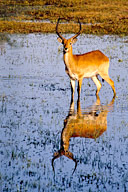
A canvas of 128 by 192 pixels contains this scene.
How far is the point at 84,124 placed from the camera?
1016 cm

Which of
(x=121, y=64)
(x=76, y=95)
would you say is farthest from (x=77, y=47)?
(x=76, y=95)

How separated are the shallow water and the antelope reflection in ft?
0.07

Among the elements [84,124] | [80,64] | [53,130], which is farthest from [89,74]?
[53,130]

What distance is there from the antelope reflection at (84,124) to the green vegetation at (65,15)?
14.8 meters

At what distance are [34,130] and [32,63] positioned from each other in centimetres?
827

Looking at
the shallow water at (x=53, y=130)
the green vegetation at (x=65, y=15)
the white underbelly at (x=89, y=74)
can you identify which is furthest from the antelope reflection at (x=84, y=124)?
the green vegetation at (x=65, y=15)

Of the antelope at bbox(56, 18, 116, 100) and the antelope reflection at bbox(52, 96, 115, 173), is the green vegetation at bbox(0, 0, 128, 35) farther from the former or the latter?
the antelope reflection at bbox(52, 96, 115, 173)

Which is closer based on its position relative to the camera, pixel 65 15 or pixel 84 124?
pixel 84 124

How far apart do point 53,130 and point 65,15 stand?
916 inches

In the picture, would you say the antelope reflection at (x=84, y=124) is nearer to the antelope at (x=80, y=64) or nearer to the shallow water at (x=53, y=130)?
the shallow water at (x=53, y=130)

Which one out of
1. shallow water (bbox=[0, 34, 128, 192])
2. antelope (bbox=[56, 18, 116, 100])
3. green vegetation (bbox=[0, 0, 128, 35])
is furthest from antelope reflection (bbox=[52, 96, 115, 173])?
green vegetation (bbox=[0, 0, 128, 35])

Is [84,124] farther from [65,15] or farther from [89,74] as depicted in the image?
[65,15]

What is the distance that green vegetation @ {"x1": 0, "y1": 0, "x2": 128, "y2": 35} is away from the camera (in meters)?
27.1

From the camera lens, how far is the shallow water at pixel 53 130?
23.4ft
